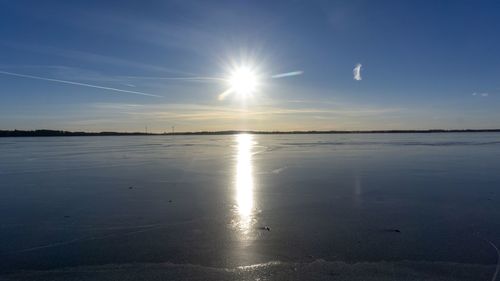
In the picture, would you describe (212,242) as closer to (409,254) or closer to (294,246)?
(294,246)

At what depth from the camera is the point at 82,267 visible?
4355mm

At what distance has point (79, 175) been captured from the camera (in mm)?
13062

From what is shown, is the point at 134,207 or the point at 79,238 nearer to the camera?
the point at 79,238

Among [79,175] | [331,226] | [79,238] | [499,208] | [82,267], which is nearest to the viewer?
[82,267]

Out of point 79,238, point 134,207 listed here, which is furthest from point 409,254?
point 134,207

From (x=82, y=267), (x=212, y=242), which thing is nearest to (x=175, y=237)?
(x=212, y=242)

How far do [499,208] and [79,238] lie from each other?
→ 7885 mm

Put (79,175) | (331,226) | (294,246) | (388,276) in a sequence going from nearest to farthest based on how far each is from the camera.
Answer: (388,276) < (294,246) < (331,226) < (79,175)

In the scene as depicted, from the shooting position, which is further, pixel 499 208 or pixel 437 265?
pixel 499 208

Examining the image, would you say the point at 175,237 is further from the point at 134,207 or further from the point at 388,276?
the point at 388,276

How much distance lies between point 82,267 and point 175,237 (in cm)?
146

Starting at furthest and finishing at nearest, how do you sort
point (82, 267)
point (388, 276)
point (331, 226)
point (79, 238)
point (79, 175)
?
point (79, 175) → point (331, 226) → point (79, 238) → point (82, 267) → point (388, 276)

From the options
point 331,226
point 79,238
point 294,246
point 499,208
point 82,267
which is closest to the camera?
point 82,267

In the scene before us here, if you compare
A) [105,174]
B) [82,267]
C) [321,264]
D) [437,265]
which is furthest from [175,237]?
[105,174]
